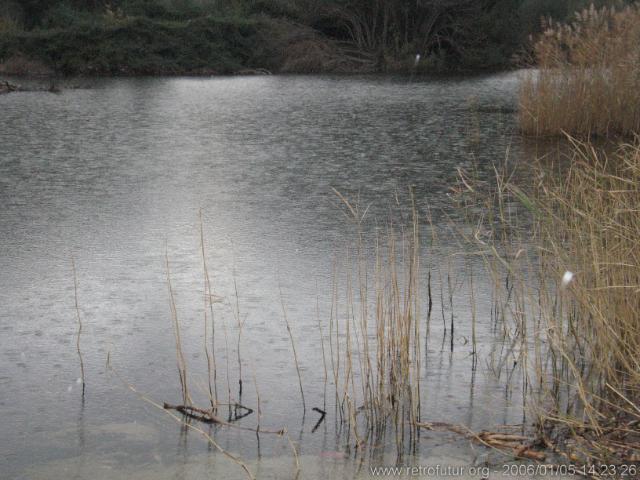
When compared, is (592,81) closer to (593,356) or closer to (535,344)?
(535,344)

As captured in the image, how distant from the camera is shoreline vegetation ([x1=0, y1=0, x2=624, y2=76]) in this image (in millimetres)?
22922

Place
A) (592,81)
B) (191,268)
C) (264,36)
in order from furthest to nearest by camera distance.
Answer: (264,36)
(592,81)
(191,268)

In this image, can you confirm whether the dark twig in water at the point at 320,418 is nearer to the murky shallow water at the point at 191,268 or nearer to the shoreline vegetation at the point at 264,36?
the murky shallow water at the point at 191,268

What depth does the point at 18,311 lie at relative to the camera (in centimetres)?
429

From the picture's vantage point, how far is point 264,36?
25062 mm

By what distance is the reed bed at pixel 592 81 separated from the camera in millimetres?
9359

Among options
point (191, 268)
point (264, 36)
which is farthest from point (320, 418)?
point (264, 36)

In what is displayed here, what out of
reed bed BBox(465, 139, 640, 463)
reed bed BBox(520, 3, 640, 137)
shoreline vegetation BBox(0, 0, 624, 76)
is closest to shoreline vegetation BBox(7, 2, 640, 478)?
reed bed BBox(465, 139, 640, 463)

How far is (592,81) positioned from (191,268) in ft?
19.6

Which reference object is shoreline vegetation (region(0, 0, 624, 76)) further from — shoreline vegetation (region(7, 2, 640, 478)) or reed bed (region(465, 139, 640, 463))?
reed bed (region(465, 139, 640, 463))

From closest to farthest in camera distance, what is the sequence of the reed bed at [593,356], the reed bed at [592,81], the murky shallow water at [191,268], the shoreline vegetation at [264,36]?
the reed bed at [593,356], the murky shallow water at [191,268], the reed bed at [592,81], the shoreline vegetation at [264,36]

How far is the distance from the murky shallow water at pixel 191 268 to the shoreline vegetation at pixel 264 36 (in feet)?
36.6

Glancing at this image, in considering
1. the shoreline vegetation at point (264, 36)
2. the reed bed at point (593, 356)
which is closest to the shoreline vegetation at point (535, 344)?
the reed bed at point (593, 356)

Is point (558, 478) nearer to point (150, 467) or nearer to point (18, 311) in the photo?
point (150, 467)
